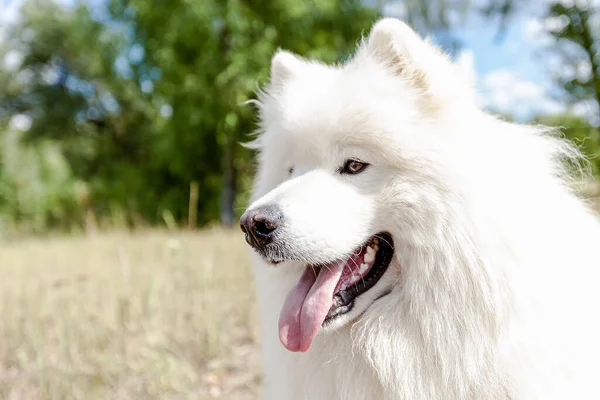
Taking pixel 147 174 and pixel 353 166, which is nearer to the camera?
pixel 353 166

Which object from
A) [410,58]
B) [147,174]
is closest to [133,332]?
[410,58]

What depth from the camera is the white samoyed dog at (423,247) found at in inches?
73.4

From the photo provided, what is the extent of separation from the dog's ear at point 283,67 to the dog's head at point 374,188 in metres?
0.34

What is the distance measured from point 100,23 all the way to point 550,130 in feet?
58.3

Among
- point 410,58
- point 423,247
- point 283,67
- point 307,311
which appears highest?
point 410,58

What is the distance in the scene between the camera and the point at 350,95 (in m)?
2.05

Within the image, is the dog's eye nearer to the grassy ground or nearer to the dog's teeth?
the dog's teeth

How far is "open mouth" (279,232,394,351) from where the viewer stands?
198 cm

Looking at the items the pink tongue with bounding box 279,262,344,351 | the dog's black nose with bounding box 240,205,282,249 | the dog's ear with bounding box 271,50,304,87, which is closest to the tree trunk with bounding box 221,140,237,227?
the dog's ear with bounding box 271,50,304,87

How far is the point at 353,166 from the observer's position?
2.06 m

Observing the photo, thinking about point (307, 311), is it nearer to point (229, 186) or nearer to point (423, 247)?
point (423, 247)

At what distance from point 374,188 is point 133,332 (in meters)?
2.90

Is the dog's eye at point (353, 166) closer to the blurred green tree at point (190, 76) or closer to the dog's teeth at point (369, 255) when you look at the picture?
the dog's teeth at point (369, 255)

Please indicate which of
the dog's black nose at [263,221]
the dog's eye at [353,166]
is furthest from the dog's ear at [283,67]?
the dog's black nose at [263,221]
